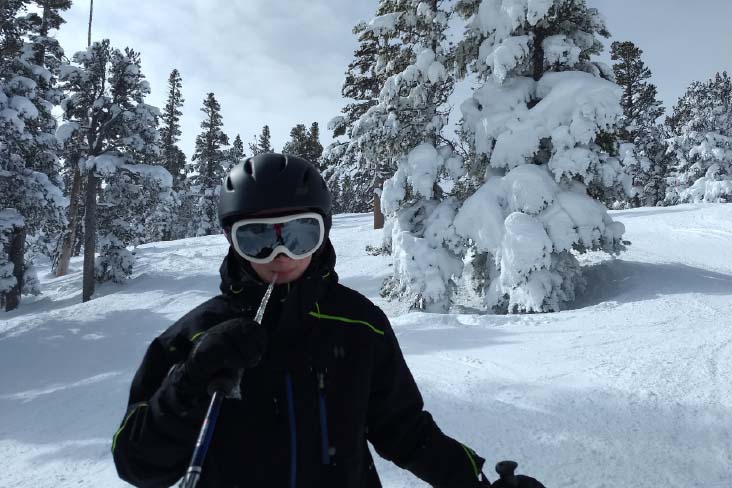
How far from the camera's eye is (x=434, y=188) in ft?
47.6

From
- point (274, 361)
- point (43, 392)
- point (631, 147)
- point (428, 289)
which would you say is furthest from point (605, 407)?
point (631, 147)

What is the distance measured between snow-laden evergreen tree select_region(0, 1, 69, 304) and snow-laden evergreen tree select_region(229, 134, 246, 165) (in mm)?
20584

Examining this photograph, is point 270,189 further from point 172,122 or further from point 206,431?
point 172,122

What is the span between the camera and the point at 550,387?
5770 millimetres

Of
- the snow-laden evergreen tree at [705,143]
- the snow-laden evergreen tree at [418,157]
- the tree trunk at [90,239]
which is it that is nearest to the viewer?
the snow-laden evergreen tree at [418,157]

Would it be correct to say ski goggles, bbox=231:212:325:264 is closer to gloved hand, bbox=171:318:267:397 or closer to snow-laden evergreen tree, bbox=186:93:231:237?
gloved hand, bbox=171:318:267:397

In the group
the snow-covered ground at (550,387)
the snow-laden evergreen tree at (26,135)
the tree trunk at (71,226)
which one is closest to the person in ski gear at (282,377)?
the snow-covered ground at (550,387)

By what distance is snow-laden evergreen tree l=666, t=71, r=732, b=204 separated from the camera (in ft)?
111

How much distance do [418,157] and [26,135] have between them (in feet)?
41.1

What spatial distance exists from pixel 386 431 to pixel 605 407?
13.1 ft

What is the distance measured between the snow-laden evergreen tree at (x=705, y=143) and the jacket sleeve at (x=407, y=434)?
125ft

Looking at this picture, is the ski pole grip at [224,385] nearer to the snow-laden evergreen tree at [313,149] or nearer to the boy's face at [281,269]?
the boy's face at [281,269]

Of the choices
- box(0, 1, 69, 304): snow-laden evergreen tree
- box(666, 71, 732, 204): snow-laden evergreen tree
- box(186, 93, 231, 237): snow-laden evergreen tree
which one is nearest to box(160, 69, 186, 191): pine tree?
box(186, 93, 231, 237): snow-laden evergreen tree

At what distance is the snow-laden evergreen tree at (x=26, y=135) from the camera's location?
15758mm
